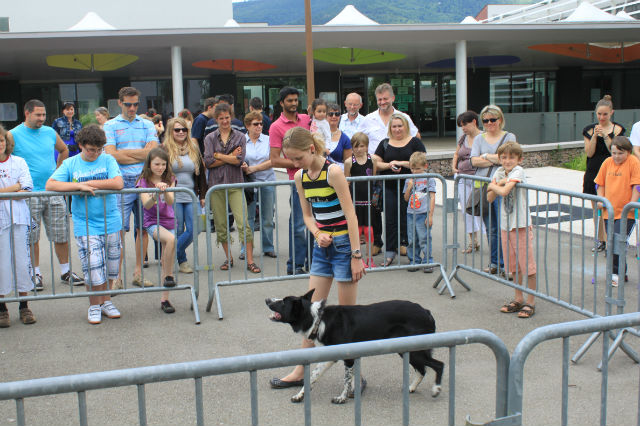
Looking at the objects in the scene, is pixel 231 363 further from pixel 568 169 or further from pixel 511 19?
pixel 511 19

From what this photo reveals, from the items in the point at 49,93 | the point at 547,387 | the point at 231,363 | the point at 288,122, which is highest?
the point at 49,93

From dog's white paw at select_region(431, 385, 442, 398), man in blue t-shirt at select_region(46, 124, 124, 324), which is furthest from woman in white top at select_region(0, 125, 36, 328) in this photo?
dog's white paw at select_region(431, 385, 442, 398)

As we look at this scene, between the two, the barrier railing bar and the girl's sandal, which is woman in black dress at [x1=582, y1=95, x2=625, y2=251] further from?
the barrier railing bar

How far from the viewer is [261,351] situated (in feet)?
17.4

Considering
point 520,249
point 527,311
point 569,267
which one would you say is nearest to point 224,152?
point 520,249

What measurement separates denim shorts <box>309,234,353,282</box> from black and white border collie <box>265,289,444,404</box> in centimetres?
39

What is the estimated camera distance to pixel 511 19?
4269cm

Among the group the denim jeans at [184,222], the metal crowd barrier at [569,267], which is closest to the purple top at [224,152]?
the denim jeans at [184,222]

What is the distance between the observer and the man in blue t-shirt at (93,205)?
19.6 feet

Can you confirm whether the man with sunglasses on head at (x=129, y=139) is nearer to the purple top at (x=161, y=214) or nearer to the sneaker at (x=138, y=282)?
the sneaker at (x=138, y=282)

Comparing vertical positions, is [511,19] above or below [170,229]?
above

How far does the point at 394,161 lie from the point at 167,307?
10.5ft

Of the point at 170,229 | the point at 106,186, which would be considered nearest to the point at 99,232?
the point at 106,186

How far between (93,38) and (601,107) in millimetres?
16458
